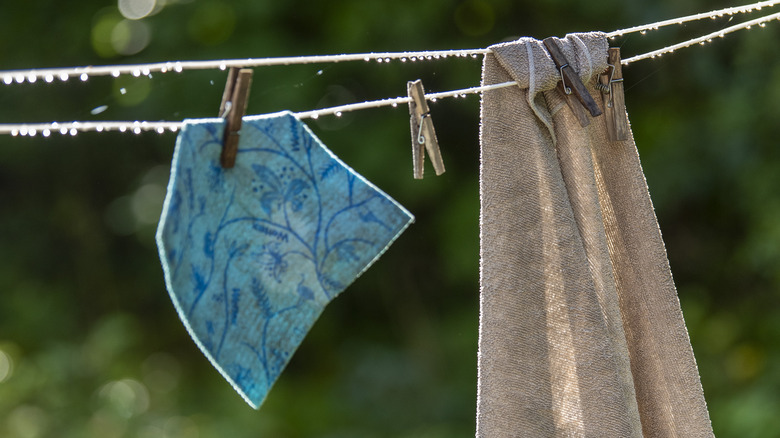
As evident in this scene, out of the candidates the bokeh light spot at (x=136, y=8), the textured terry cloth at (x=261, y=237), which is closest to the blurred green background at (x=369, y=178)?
the bokeh light spot at (x=136, y=8)

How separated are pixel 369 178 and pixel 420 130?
91.6 inches

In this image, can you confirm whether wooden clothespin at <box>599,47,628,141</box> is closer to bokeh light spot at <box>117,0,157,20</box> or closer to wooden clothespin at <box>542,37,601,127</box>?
wooden clothespin at <box>542,37,601,127</box>

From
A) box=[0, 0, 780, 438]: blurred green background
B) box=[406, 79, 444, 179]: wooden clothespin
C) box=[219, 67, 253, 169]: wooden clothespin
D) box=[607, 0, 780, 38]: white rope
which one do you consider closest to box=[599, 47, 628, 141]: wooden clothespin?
box=[607, 0, 780, 38]: white rope

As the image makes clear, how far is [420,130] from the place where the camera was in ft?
2.78

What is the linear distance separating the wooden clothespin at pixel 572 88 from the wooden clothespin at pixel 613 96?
0.22ft

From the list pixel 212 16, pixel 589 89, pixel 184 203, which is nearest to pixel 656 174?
pixel 212 16

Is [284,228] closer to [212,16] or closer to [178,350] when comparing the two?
[212,16]

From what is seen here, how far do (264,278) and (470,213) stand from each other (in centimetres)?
253

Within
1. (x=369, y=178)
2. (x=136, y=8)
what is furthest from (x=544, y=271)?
(x=136, y=8)

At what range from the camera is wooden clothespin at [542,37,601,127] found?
0.90 meters

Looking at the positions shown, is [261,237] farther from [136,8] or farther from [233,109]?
[136,8]

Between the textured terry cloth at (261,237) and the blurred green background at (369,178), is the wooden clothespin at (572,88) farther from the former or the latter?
the blurred green background at (369,178)

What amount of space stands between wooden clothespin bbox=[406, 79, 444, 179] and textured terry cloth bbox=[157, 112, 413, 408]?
92 millimetres

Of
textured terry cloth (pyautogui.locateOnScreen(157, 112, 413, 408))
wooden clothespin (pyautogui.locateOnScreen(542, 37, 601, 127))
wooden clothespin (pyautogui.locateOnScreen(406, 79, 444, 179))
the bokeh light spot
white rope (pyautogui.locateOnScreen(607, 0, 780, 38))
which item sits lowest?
textured terry cloth (pyautogui.locateOnScreen(157, 112, 413, 408))
